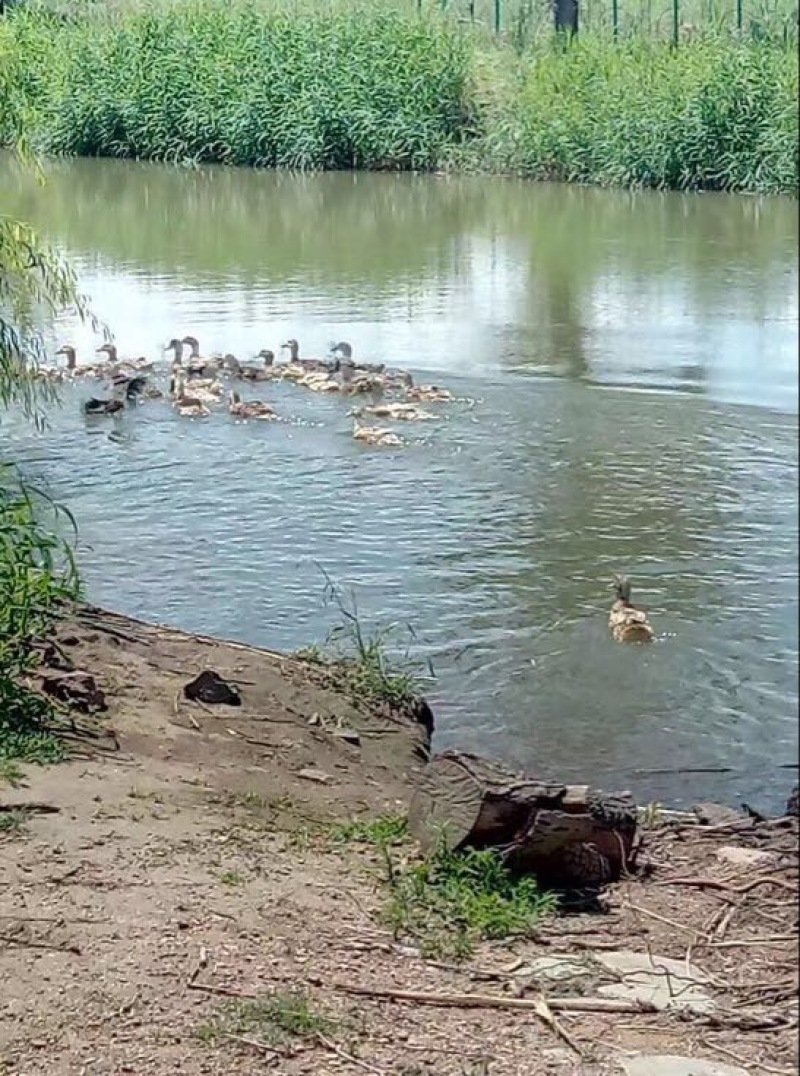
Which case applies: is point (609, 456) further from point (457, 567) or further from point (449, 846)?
point (449, 846)

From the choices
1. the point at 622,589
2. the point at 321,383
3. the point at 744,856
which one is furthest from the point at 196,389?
the point at 744,856

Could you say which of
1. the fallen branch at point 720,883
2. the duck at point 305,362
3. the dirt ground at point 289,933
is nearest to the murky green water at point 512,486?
the duck at point 305,362

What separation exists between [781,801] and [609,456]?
8.53ft

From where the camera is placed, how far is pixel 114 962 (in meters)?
2.40

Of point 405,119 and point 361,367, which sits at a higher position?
point 405,119

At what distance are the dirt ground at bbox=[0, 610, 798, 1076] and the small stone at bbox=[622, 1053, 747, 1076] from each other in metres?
0.01

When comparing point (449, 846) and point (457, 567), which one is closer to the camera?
point (449, 846)

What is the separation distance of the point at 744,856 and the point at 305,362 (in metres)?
4.80

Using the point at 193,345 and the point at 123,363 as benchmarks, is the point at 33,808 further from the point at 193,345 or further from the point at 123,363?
the point at 193,345

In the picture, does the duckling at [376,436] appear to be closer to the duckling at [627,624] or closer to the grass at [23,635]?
the duckling at [627,624]

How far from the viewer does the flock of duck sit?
6652 mm

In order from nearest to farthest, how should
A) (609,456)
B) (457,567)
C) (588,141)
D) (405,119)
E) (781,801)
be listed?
(781,801)
(588,141)
(457,567)
(405,119)
(609,456)

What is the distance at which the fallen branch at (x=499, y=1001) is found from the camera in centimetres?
230

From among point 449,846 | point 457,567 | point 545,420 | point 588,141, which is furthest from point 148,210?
point 449,846
